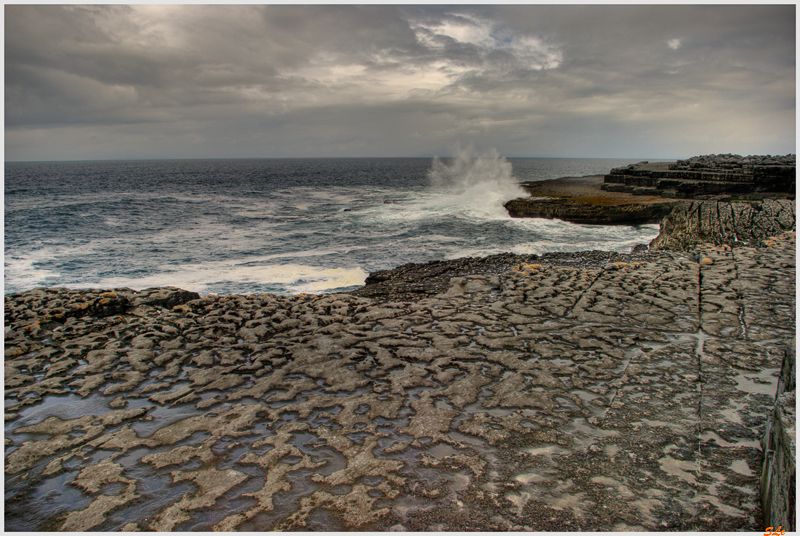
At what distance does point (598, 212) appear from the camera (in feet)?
94.4

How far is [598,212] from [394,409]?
88.4ft

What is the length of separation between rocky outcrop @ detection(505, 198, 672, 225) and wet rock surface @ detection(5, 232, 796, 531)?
19.8 meters

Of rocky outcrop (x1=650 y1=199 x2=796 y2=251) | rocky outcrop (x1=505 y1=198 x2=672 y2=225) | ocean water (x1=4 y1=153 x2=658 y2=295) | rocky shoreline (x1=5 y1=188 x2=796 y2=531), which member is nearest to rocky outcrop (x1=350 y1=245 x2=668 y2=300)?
rocky shoreline (x1=5 y1=188 x2=796 y2=531)

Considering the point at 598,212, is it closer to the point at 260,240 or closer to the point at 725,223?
the point at 725,223

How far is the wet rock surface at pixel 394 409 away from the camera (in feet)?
12.9

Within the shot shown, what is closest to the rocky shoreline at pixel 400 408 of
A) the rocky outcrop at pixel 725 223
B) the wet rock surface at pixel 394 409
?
the wet rock surface at pixel 394 409

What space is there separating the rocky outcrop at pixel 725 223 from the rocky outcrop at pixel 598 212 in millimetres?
8498

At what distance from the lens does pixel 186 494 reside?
412 cm

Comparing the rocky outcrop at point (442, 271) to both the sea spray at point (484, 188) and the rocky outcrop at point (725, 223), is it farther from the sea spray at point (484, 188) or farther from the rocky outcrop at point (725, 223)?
the sea spray at point (484, 188)

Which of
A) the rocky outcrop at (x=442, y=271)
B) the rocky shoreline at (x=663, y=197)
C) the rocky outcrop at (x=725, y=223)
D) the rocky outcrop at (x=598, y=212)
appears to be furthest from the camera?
the rocky shoreline at (x=663, y=197)

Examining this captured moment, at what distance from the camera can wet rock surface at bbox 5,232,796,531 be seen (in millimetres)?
3941

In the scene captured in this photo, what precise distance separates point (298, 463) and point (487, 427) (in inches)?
81.2

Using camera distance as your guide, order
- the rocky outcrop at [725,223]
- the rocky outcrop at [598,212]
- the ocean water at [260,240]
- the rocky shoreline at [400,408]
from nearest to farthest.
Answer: the rocky shoreline at [400,408], the rocky outcrop at [725,223], the ocean water at [260,240], the rocky outcrop at [598,212]

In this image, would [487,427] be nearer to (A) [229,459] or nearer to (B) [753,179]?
(A) [229,459]
